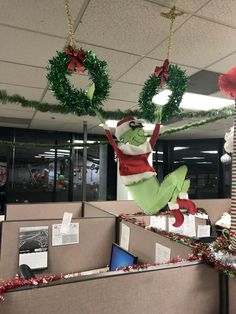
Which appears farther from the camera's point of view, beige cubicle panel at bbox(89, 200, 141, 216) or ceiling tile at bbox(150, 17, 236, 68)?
beige cubicle panel at bbox(89, 200, 141, 216)

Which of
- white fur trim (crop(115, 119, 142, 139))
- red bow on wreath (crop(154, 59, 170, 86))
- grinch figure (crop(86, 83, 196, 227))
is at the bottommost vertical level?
grinch figure (crop(86, 83, 196, 227))

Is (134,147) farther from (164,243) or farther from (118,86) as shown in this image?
(118,86)

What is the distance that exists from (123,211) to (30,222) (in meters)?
1.28

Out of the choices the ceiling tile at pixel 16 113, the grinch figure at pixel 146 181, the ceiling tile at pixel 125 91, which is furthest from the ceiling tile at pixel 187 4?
the ceiling tile at pixel 16 113

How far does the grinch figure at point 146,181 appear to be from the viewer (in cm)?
105

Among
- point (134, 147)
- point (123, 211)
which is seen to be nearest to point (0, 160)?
point (123, 211)

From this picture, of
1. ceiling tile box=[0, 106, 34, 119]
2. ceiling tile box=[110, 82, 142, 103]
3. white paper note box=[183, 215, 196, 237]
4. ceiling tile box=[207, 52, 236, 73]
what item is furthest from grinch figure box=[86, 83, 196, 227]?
ceiling tile box=[0, 106, 34, 119]

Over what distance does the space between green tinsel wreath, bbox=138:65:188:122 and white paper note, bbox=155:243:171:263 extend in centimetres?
69

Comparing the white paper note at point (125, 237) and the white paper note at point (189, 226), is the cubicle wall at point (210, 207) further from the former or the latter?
the white paper note at point (125, 237)

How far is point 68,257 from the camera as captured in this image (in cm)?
202

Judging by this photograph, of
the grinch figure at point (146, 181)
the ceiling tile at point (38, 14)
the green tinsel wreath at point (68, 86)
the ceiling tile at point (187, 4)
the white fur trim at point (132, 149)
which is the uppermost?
the ceiling tile at point (187, 4)

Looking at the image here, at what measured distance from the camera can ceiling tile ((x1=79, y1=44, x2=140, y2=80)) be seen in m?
2.05

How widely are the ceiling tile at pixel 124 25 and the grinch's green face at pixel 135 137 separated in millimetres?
821

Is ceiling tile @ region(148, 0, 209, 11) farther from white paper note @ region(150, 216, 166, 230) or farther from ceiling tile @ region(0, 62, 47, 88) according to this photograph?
white paper note @ region(150, 216, 166, 230)
